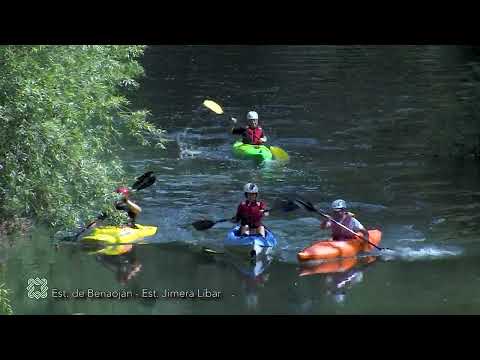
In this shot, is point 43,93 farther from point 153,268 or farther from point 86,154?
point 153,268

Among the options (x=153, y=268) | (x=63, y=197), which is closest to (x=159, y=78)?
(x=153, y=268)

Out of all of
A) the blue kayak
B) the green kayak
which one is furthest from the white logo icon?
the green kayak

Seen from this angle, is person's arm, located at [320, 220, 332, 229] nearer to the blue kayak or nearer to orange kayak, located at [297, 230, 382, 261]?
orange kayak, located at [297, 230, 382, 261]

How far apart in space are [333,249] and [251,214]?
4.02ft

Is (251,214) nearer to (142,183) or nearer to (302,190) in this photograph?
(142,183)

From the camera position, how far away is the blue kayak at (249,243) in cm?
1248

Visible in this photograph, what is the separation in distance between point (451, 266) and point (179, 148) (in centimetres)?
788

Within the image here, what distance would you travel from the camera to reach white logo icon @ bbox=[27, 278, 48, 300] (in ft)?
37.5

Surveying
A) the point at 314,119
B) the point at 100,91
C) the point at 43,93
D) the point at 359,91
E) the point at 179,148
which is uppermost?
A: the point at 359,91

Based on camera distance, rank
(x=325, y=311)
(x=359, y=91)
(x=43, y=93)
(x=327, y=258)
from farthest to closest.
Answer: (x=359, y=91) < (x=327, y=258) < (x=325, y=311) < (x=43, y=93)

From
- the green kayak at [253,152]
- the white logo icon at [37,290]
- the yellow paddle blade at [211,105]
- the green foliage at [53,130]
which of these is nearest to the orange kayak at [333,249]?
the green foliage at [53,130]

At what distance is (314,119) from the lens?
2141 centimetres

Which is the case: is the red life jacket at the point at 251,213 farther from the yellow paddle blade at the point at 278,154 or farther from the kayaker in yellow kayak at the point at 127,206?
the yellow paddle blade at the point at 278,154

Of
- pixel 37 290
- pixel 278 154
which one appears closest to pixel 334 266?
pixel 37 290
